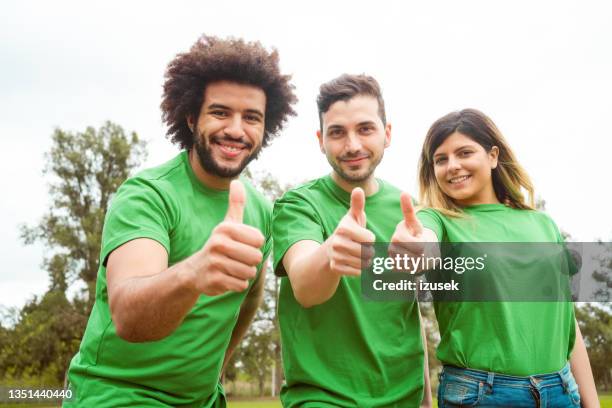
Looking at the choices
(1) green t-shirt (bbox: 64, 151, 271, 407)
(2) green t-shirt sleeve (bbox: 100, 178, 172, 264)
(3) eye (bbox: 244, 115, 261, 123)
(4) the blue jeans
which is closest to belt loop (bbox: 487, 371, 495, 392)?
(4) the blue jeans

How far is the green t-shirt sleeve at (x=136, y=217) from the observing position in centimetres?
323

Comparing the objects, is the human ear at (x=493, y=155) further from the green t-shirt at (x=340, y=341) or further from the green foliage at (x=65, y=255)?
the green foliage at (x=65, y=255)

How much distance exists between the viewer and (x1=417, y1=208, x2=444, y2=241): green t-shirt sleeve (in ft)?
11.8

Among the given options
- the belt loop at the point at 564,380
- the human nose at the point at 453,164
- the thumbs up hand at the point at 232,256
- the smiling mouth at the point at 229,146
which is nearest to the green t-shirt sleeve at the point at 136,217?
the smiling mouth at the point at 229,146

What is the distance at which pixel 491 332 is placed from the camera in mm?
3430

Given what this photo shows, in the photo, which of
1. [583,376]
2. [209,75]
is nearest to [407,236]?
[583,376]

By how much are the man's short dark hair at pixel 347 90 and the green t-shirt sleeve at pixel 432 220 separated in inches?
28.8

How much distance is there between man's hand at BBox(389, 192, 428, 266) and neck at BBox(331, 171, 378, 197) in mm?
1068

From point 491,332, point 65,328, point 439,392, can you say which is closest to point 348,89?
point 491,332

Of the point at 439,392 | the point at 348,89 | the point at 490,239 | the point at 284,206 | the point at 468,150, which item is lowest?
the point at 439,392

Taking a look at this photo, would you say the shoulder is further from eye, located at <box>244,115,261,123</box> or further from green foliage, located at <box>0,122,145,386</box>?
green foliage, located at <box>0,122,145,386</box>

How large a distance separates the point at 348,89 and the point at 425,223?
1045mm

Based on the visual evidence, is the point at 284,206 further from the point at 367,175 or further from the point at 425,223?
the point at 425,223

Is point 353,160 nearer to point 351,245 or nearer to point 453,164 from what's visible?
point 453,164
